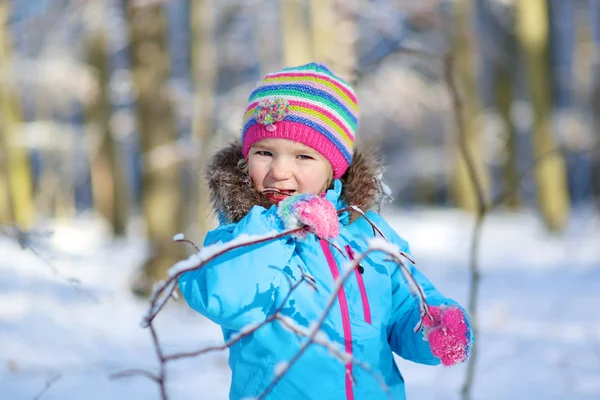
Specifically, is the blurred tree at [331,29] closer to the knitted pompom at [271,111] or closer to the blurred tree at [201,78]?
the blurred tree at [201,78]

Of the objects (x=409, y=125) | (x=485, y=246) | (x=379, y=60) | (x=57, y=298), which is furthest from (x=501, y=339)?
(x=409, y=125)

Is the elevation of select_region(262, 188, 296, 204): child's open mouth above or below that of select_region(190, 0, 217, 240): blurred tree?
below

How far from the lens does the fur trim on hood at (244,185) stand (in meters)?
1.82

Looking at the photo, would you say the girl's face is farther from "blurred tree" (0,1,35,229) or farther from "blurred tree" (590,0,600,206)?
"blurred tree" (590,0,600,206)

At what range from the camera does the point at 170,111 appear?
264 inches

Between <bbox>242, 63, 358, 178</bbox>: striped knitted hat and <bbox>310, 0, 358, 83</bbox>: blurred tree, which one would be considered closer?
<bbox>242, 63, 358, 178</bbox>: striped knitted hat

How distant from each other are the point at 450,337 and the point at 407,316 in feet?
0.86

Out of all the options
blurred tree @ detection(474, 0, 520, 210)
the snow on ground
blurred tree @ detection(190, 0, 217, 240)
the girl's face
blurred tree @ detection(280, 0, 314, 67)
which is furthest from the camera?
blurred tree @ detection(474, 0, 520, 210)

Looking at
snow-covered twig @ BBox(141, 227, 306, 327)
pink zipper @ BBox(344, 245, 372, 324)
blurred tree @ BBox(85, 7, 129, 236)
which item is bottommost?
snow-covered twig @ BBox(141, 227, 306, 327)

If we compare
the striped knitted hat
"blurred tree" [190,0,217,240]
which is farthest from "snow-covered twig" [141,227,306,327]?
"blurred tree" [190,0,217,240]

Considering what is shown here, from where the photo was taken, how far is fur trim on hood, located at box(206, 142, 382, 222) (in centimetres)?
182

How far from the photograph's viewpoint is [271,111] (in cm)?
180

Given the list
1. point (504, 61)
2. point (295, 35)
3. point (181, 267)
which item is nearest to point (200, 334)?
point (181, 267)

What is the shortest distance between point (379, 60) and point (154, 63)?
4.49 m
